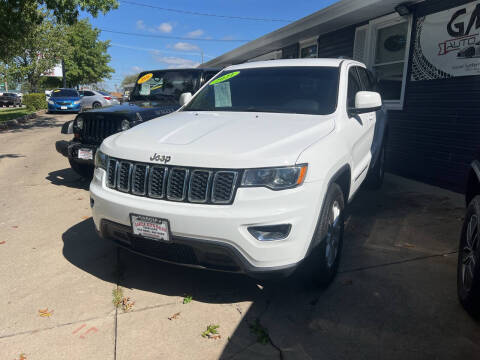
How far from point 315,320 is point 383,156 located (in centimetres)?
396

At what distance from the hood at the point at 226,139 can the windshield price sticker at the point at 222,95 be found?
42cm

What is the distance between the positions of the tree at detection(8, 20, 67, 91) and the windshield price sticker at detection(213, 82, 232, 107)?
90.1 ft

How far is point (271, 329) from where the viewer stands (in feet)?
8.56

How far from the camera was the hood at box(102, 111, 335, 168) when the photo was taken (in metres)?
2.47

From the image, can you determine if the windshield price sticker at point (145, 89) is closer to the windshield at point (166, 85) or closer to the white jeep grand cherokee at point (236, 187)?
the windshield at point (166, 85)

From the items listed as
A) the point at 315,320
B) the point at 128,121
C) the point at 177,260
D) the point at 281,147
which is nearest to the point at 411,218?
the point at 315,320

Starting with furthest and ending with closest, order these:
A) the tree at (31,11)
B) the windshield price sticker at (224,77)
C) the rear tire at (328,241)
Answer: the tree at (31,11)
the windshield price sticker at (224,77)
the rear tire at (328,241)

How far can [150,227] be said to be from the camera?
262 cm

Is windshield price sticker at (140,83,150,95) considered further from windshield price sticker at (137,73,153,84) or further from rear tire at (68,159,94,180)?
rear tire at (68,159,94,180)

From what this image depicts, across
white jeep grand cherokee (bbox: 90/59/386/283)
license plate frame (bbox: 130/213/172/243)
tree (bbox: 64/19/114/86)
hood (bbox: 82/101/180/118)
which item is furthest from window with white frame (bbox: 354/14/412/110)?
tree (bbox: 64/19/114/86)

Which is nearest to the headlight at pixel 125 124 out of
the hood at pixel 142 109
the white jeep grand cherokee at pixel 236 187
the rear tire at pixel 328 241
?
the hood at pixel 142 109

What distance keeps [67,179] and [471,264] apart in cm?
631

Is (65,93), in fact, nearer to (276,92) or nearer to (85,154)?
(85,154)

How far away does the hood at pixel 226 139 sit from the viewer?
247 centimetres
